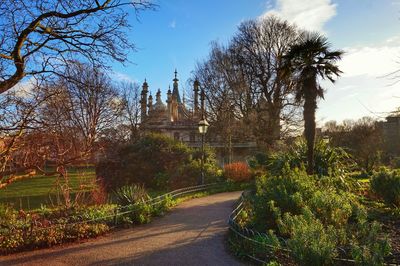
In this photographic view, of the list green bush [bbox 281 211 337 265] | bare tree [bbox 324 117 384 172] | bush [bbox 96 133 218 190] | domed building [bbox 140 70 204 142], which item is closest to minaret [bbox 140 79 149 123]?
domed building [bbox 140 70 204 142]

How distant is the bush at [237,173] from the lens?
2152 cm

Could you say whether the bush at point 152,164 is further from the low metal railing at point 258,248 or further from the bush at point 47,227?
the low metal railing at point 258,248

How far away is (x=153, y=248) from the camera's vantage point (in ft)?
28.6

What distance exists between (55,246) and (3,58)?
450cm

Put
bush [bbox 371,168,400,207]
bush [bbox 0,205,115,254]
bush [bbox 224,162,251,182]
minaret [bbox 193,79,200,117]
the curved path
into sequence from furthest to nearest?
1. minaret [bbox 193,79,200,117]
2. bush [bbox 224,162,251,182]
3. bush [bbox 371,168,400,207]
4. bush [bbox 0,205,115,254]
5. the curved path

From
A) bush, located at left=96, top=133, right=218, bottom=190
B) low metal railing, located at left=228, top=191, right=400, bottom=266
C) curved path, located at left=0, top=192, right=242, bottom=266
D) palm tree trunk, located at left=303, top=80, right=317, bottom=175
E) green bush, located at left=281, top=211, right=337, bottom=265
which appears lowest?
curved path, located at left=0, top=192, right=242, bottom=266

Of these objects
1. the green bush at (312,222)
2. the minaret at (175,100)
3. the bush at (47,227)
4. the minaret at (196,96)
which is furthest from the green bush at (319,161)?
the minaret at (175,100)

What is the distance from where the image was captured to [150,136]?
79.2 ft

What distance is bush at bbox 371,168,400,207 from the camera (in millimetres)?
12125

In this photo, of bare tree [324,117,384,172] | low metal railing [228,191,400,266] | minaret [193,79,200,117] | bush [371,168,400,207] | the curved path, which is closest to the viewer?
low metal railing [228,191,400,266]

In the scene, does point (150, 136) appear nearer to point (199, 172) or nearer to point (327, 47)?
point (199, 172)

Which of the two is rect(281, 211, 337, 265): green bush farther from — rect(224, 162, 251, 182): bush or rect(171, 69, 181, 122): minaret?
rect(171, 69, 181, 122): minaret

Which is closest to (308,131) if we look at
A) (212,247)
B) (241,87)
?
(212,247)

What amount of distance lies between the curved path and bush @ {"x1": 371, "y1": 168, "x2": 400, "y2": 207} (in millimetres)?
5514
